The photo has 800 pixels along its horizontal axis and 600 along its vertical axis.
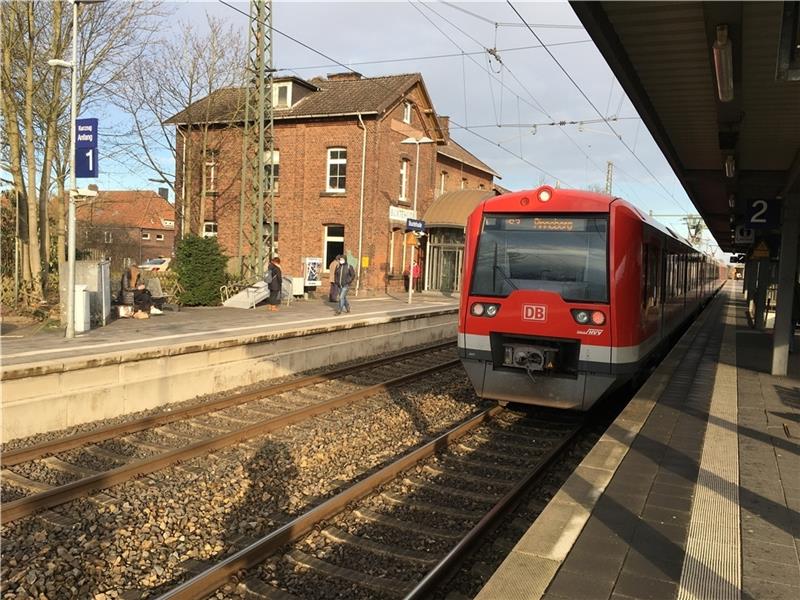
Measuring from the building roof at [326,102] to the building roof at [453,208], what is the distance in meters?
5.02

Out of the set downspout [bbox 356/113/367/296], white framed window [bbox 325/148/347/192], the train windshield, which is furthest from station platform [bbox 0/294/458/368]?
white framed window [bbox 325/148/347/192]

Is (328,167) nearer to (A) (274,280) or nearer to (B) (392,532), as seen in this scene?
(A) (274,280)

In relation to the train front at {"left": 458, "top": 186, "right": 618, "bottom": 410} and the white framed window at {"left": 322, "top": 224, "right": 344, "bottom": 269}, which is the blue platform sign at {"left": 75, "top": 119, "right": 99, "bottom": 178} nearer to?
the train front at {"left": 458, "top": 186, "right": 618, "bottom": 410}

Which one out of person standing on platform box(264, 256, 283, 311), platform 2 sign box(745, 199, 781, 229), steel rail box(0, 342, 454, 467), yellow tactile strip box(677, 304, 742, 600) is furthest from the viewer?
person standing on platform box(264, 256, 283, 311)

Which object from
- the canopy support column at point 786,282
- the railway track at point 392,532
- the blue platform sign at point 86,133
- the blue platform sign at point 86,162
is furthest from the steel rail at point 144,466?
the canopy support column at point 786,282

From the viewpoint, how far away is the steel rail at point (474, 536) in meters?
3.96

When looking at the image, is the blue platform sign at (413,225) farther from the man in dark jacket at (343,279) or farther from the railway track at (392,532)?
the railway track at (392,532)

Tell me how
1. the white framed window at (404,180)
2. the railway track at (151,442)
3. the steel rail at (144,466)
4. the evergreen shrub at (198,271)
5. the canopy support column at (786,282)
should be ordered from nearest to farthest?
the steel rail at (144,466) < the railway track at (151,442) < the canopy support column at (786,282) < the evergreen shrub at (198,271) < the white framed window at (404,180)

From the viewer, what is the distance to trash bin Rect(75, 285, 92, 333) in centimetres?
1170

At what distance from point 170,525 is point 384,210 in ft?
76.8

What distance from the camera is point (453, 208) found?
95.9 feet

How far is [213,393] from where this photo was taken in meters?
10.3

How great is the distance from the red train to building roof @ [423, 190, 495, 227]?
20.6 meters

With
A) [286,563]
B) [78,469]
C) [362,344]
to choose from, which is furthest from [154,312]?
[286,563]
